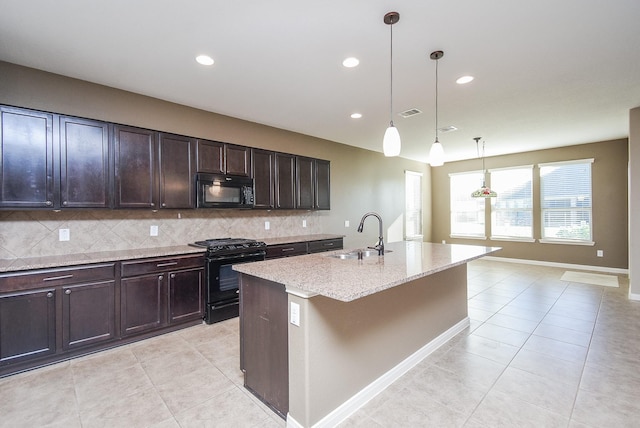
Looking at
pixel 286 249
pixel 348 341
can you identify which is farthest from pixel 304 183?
pixel 348 341

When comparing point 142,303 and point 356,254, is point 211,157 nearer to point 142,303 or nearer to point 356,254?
point 142,303

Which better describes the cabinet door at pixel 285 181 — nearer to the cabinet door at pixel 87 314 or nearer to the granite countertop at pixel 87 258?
the granite countertop at pixel 87 258

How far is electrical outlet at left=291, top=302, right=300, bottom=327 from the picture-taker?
5.75 feet

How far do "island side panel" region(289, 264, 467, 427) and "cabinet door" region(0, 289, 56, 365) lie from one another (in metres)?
2.26

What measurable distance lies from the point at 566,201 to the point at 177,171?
7749 mm

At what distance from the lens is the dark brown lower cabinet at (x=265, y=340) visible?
1903 millimetres

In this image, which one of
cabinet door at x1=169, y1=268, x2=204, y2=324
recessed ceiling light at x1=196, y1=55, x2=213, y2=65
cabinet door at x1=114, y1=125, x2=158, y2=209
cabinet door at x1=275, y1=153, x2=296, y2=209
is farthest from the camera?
cabinet door at x1=275, y1=153, x2=296, y2=209

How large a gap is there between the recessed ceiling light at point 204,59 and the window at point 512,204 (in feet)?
24.0

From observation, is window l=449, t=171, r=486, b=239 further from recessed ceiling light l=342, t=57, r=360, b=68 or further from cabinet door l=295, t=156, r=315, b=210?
recessed ceiling light l=342, t=57, r=360, b=68

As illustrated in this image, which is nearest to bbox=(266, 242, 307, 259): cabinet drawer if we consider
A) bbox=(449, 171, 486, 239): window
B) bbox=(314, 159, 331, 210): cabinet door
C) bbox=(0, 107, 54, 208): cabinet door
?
bbox=(314, 159, 331, 210): cabinet door

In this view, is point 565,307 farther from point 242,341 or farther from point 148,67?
point 148,67

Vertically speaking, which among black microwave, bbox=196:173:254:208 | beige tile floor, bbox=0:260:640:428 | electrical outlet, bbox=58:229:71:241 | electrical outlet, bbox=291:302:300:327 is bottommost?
beige tile floor, bbox=0:260:640:428

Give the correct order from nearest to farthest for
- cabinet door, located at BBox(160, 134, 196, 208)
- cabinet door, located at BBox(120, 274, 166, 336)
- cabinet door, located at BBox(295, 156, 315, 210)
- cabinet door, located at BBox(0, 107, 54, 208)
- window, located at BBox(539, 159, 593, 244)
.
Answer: cabinet door, located at BBox(0, 107, 54, 208) < cabinet door, located at BBox(120, 274, 166, 336) < cabinet door, located at BBox(160, 134, 196, 208) < cabinet door, located at BBox(295, 156, 315, 210) < window, located at BBox(539, 159, 593, 244)

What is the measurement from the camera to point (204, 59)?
2715 mm
